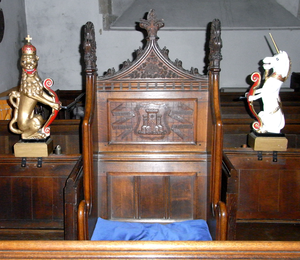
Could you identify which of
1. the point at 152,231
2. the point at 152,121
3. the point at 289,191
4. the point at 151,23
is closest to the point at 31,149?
the point at 152,121

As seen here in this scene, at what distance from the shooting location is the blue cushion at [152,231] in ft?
5.86

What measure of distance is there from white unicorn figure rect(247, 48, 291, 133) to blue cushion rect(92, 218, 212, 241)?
0.72 metres

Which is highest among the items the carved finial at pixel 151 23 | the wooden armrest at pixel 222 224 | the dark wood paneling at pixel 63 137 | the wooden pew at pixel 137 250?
the carved finial at pixel 151 23

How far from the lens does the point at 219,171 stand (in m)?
1.84

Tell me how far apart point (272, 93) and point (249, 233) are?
0.85m

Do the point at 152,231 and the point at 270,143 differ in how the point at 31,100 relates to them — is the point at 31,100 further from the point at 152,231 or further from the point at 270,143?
the point at 270,143

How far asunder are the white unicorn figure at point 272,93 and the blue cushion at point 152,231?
723mm

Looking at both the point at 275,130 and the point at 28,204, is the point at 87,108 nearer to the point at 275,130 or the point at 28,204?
the point at 28,204

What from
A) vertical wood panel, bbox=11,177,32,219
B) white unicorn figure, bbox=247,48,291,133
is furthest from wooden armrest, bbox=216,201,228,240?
vertical wood panel, bbox=11,177,32,219

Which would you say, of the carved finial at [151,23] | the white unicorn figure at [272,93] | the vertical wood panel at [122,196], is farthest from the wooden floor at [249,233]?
the carved finial at [151,23]

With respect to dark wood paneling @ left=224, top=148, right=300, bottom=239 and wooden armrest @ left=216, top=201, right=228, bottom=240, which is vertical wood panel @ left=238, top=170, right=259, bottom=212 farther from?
wooden armrest @ left=216, top=201, right=228, bottom=240

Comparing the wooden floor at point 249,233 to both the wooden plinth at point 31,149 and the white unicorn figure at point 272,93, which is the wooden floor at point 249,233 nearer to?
the wooden plinth at point 31,149

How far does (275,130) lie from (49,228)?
1.53m

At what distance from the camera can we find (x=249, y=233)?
200 centimetres
